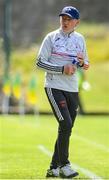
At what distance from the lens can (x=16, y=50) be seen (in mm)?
44219

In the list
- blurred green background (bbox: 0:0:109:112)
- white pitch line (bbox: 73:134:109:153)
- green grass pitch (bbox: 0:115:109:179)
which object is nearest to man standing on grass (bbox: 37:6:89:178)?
green grass pitch (bbox: 0:115:109:179)

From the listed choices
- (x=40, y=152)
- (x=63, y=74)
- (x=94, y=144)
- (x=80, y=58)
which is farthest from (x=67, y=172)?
(x=94, y=144)

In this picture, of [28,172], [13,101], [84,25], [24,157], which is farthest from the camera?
[84,25]

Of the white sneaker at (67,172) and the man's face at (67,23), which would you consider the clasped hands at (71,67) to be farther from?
the white sneaker at (67,172)

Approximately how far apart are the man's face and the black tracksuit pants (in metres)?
0.80

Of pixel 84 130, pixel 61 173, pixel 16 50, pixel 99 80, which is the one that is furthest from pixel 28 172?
pixel 16 50

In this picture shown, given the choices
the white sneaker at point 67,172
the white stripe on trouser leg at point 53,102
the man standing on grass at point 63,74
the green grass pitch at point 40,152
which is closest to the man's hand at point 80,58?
the man standing on grass at point 63,74

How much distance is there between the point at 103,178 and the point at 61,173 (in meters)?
0.59

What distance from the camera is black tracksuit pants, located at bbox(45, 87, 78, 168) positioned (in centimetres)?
967

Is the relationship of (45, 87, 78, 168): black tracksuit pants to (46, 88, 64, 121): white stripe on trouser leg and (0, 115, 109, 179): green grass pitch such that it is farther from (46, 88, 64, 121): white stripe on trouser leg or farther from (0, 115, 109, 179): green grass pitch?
(0, 115, 109, 179): green grass pitch

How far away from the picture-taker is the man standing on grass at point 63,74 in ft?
31.7

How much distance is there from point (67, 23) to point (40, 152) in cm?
503

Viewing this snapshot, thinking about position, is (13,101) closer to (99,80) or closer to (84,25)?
(99,80)

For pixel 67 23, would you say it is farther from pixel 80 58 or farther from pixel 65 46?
pixel 80 58
